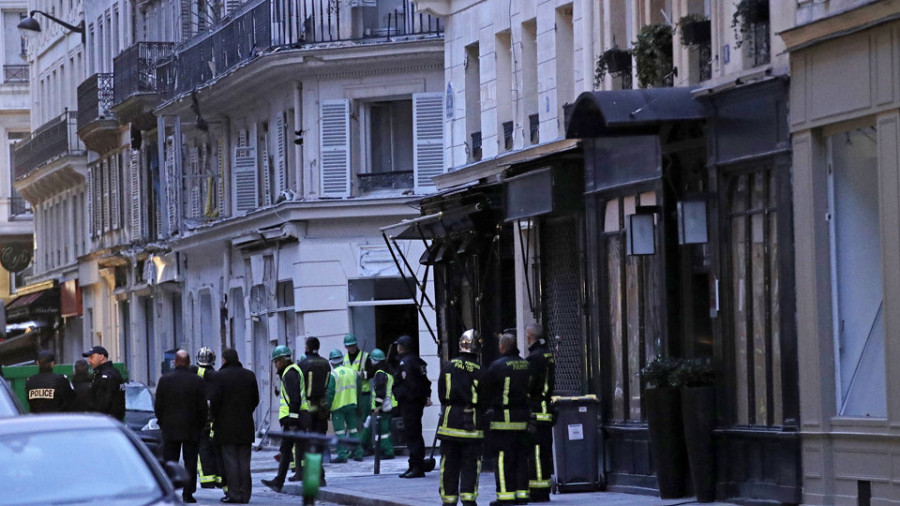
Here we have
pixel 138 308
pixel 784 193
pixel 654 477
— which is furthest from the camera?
pixel 138 308

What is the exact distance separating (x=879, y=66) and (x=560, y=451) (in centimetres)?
694

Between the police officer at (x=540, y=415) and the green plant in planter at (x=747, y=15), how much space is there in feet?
12.3

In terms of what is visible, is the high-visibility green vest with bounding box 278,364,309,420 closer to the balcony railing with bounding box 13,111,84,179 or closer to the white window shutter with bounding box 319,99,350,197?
the white window shutter with bounding box 319,99,350,197

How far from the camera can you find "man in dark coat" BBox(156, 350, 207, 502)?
23172 mm

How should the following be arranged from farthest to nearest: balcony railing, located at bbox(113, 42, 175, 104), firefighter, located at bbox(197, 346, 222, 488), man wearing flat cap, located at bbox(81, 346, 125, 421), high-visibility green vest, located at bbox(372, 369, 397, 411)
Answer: balcony railing, located at bbox(113, 42, 175, 104)
high-visibility green vest, located at bbox(372, 369, 397, 411)
man wearing flat cap, located at bbox(81, 346, 125, 421)
firefighter, located at bbox(197, 346, 222, 488)

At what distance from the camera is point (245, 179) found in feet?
135

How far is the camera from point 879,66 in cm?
1705

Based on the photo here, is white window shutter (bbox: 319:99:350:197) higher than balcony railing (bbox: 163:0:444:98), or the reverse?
balcony railing (bbox: 163:0:444:98)

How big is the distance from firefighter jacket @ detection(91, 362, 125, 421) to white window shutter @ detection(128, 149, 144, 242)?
26256mm

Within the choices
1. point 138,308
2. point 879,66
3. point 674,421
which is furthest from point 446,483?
point 138,308

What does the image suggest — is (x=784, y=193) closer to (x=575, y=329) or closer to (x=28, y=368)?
(x=575, y=329)

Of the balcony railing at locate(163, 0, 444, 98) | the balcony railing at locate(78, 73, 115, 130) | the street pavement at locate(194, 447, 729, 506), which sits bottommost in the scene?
the street pavement at locate(194, 447, 729, 506)

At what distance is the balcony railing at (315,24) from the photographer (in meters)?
36.1

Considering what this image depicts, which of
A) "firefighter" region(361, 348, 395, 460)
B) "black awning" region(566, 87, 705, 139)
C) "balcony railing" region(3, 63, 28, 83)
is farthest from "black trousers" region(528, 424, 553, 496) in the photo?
"balcony railing" region(3, 63, 28, 83)
